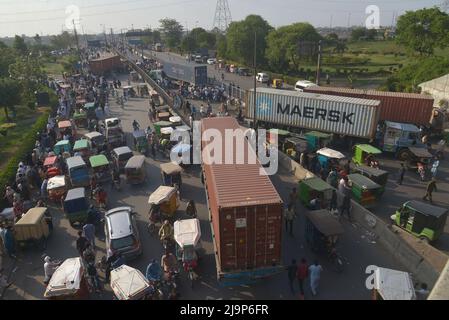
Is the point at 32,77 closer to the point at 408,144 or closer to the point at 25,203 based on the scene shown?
the point at 25,203

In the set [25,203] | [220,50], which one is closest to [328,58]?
[220,50]

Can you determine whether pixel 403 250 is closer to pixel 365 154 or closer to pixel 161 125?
pixel 365 154

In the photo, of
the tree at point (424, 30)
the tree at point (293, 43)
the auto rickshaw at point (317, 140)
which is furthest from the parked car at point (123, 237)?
the tree at point (424, 30)

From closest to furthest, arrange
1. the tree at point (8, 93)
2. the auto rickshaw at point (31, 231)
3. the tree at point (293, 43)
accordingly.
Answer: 1. the auto rickshaw at point (31, 231)
2. the tree at point (8, 93)
3. the tree at point (293, 43)

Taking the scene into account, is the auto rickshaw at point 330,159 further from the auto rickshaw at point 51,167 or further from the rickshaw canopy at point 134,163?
the auto rickshaw at point 51,167

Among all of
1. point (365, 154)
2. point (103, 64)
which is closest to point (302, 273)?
point (365, 154)

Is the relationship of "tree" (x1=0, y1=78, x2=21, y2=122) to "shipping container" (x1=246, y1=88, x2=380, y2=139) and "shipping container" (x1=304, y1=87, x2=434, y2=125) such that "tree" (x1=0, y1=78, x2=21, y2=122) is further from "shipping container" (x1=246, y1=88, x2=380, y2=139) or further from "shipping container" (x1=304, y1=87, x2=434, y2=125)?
"shipping container" (x1=304, y1=87, x2=434, y2=125)

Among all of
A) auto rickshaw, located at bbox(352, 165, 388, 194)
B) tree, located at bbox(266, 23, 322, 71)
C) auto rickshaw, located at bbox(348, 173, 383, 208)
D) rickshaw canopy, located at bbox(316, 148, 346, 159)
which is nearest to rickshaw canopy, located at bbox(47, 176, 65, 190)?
rickshaw canopy, located at bbox(316, 148, 346, 159)
